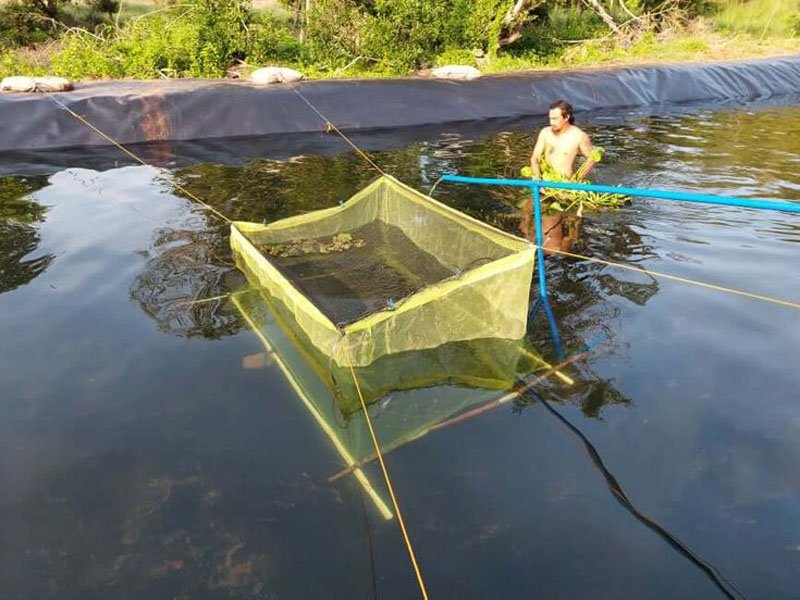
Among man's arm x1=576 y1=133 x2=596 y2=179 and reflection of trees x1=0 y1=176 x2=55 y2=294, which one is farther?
man's arm x1=576 y1=133 x2=596 y2=179

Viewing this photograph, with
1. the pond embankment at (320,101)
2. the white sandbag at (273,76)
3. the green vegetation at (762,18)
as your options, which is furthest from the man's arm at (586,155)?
the green vegetation at (762,18)

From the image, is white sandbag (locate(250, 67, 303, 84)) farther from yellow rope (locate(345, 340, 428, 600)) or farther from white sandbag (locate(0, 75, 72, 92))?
yellow rope (locate(345, 340, 428, 600))

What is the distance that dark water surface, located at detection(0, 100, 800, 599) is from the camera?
2609 millimetres

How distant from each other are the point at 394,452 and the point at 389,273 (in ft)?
5.50

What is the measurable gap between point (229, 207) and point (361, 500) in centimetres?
496

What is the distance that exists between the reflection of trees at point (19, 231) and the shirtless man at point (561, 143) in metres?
5.16

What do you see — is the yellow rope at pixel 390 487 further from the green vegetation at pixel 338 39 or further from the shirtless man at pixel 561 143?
the green vegetation at pixel 338 39

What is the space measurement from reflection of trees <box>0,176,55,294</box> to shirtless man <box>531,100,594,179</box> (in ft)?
16.9

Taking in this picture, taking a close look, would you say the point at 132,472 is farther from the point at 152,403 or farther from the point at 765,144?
the point at 765,144

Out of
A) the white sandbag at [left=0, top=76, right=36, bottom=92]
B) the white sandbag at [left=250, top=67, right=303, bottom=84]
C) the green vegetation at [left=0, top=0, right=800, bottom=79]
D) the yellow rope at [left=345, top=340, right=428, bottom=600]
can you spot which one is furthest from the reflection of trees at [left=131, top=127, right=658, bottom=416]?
the green vegetation at [left=0, top=0, right=800, bottom=79]

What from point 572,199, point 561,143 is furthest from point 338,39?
point 572,199

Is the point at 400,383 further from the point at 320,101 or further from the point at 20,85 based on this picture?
the point at 20,85

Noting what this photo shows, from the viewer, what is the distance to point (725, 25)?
19.2 meters

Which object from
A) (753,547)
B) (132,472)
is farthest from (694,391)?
(132,472)
